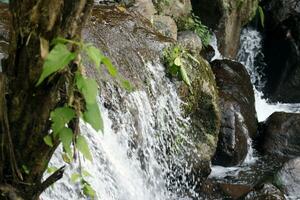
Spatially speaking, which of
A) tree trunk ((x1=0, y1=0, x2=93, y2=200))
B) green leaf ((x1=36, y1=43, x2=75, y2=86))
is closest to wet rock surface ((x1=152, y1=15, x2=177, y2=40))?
tree trunk ((x1=0, y1=0, x2=93, y2=200))

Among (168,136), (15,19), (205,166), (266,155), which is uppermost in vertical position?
(15,19)

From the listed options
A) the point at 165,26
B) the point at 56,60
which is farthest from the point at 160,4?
the point at 56,60

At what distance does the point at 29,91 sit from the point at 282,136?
6.53 meters

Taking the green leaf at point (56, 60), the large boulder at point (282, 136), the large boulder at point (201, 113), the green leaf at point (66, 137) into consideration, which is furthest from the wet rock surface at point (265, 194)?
the green leaf at point (56, 60)

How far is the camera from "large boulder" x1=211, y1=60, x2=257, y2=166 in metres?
7.05

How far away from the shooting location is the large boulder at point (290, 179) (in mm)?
6219

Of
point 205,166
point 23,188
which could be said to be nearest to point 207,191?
point 205,166

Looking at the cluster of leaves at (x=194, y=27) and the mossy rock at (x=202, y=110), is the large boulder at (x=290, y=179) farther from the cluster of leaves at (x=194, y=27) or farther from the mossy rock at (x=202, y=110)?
the cluster of leaves at (x=194, y=27)

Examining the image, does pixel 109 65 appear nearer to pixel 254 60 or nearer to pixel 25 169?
pixel 25 169

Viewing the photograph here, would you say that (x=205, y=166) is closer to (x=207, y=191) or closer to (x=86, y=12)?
(x=207, y=191)

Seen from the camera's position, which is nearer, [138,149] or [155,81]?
[138,149]

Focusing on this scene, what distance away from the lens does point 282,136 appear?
781 cm

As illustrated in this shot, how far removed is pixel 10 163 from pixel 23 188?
0.39ft

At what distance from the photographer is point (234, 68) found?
8711mm
